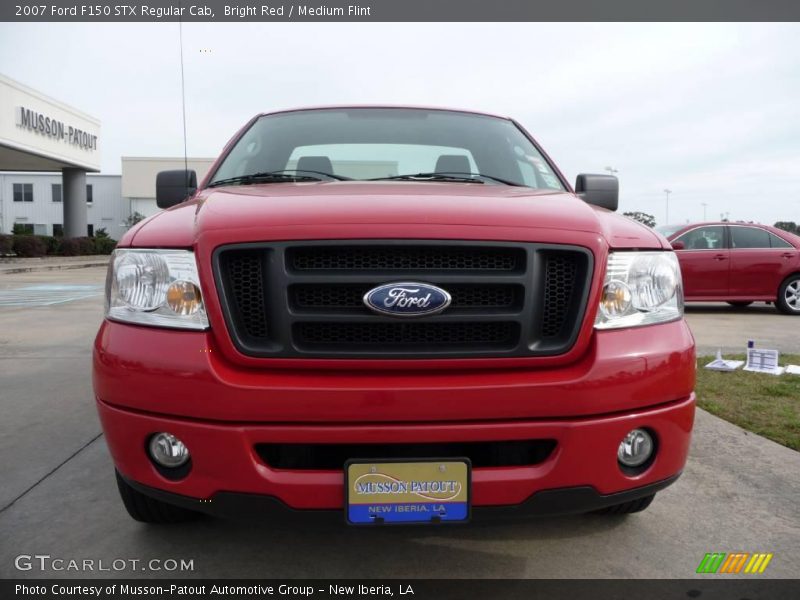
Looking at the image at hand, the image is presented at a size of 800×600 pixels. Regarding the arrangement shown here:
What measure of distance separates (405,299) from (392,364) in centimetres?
19

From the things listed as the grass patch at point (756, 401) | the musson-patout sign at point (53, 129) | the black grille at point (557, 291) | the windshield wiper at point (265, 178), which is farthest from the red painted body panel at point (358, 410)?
the musson-patout sign at point (53, 129)

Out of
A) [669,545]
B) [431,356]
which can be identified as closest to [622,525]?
[669,545]

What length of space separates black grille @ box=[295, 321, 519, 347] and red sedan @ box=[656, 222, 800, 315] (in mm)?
8534

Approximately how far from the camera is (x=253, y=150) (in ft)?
10.5

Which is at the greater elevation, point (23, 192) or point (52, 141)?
Result: point (52, 141)

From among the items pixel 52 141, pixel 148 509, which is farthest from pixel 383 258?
pixel 52 141

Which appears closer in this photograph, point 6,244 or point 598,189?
point 598,189

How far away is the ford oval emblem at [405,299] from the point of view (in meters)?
1.78

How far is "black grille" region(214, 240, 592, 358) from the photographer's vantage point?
180 cm

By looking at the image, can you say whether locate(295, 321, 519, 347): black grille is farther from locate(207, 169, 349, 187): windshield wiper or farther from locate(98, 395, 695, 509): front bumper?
locate(207, 169, 349, 187): windshield wiper

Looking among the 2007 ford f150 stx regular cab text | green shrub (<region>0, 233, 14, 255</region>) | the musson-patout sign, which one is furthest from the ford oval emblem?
the musson-patout sign

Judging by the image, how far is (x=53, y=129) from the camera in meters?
26.4

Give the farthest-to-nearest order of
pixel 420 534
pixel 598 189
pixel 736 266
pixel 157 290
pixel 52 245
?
pixel 52 245, pixel 736 266, pixel 598 189, pixel 420 534, pixel 157 290

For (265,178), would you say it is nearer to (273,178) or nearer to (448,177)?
(273,178)
